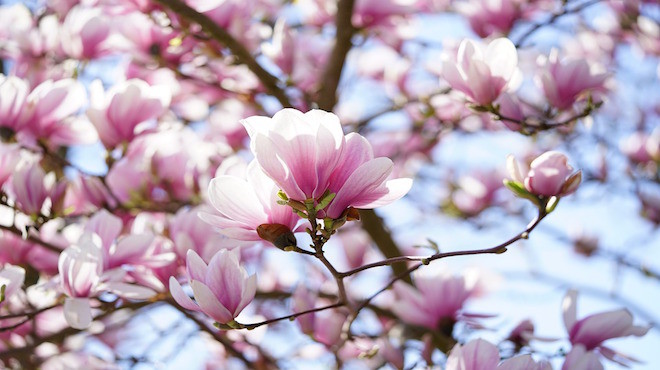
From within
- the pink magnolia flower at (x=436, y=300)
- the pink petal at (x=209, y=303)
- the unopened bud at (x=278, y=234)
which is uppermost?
the unopened bud at (x=278, y=234)

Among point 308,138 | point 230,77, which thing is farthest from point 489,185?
point 308,138

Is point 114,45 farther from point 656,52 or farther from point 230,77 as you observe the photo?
point 656,52

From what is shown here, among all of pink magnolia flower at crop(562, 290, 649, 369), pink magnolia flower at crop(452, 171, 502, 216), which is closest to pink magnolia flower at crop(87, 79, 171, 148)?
pink magnolia flower at crop(562, 290, 649, 369)

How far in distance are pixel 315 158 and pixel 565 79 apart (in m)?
0.78

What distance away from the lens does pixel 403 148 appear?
2.84 meters

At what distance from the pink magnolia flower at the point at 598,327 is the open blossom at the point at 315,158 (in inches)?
22.1

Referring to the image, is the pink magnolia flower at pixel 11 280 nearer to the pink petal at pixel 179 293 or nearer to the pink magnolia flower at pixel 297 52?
the pink petal at pixel 179 293

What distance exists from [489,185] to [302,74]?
1.02 m

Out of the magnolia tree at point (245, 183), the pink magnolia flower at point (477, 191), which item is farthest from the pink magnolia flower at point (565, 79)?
the pink magnolia flower at point (477, 191)

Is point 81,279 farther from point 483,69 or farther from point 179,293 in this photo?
point 483,69

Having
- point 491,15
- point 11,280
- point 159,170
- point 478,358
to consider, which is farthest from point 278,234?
point 491,15

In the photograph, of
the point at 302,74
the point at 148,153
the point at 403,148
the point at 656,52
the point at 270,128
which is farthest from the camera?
the point at 656,52

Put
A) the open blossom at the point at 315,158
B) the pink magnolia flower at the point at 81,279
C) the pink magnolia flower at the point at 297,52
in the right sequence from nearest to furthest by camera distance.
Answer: the open blossom at the point at 315,158 → the pink magnolia flower at the point at 81,279 → the pink magnolia flower at the point at 297,52

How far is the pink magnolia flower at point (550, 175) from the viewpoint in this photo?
1018 millimetres
